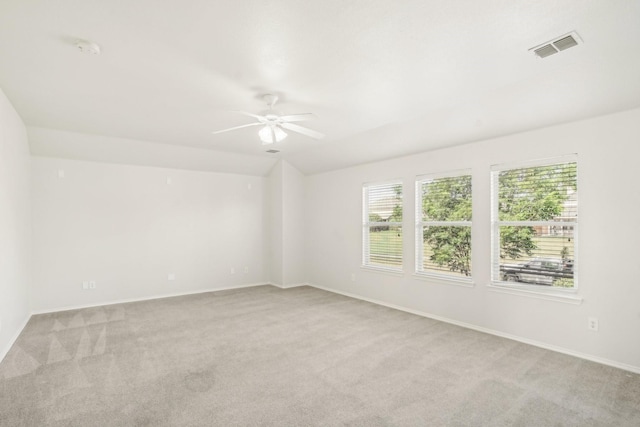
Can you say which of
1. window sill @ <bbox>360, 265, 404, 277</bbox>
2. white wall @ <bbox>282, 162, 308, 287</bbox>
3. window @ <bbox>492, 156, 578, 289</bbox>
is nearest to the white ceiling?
window @ <bbox>492, 156, 578, 289</bbox>

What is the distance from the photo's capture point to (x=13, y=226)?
394 centimetres

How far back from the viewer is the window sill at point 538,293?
3.51m

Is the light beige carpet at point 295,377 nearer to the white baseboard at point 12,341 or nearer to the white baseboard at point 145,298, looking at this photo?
the white baseboard at point 12,341

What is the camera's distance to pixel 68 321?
4688mm

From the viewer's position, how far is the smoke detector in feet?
7.84

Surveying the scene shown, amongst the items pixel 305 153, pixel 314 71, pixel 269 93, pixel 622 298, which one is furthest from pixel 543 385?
pixel 305 153

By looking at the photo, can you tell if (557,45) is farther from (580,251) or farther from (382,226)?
(382,226)

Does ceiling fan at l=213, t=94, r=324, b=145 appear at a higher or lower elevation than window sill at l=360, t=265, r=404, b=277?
higher

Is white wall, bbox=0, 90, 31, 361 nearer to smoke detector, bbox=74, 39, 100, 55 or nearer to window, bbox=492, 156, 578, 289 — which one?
smoke detector, bbox=74, 39, 100, 55

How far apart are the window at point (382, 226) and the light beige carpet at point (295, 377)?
1234 millimetres

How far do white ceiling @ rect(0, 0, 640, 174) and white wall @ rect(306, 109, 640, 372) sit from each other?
0.23 meters

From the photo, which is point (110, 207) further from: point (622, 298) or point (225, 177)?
point (622, 298)

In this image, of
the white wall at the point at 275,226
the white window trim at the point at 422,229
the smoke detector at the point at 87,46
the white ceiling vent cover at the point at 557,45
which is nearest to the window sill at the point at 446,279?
the white window trim at the point at 422,229

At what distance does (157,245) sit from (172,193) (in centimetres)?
104
